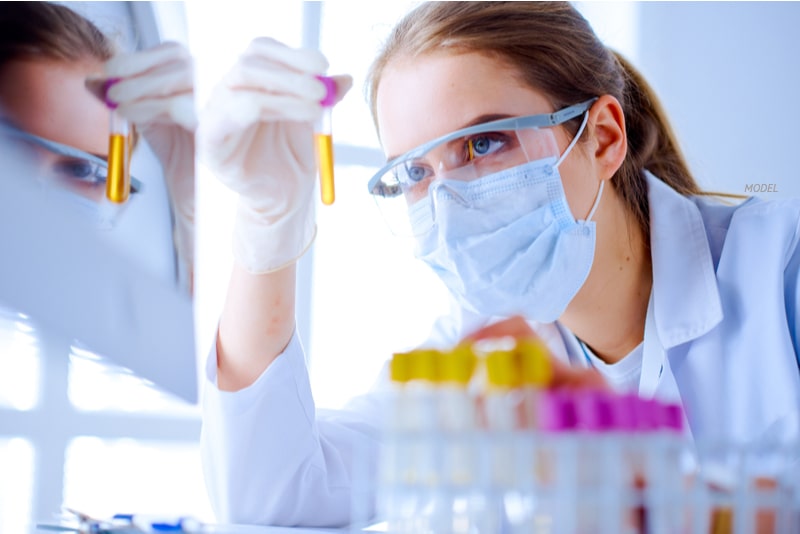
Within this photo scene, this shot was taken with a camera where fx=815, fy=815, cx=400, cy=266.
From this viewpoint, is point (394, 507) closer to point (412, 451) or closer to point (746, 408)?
point (412, 451)

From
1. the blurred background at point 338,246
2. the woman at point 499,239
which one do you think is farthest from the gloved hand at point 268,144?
the blurred background at point 338,246

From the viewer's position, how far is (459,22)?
1.53 meters

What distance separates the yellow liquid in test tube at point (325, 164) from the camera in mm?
1249

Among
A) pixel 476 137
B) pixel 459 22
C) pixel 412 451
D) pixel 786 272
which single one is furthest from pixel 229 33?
pixel 412 451

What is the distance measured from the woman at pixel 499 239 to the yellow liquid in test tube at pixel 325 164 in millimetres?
50

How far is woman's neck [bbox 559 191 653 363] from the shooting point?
154cm

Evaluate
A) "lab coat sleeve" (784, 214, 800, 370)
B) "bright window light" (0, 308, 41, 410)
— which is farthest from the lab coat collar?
"bright window light" (0, 308, 41, 410)

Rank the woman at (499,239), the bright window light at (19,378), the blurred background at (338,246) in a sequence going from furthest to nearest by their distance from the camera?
the bright window light at (19,378) < the blurred background at (338,246) < the woman at (499,239)

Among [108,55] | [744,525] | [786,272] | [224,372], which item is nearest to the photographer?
[744,525]

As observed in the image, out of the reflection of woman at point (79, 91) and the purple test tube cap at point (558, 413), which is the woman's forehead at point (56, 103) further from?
the purple test tube cap at point (558, 413)

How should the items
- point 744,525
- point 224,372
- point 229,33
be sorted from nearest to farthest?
point 744,525, point 224,372, point 229,33

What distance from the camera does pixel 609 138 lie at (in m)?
1.52

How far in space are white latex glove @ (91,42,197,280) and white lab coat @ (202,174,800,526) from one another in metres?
0.31

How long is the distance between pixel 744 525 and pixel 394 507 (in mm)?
254
